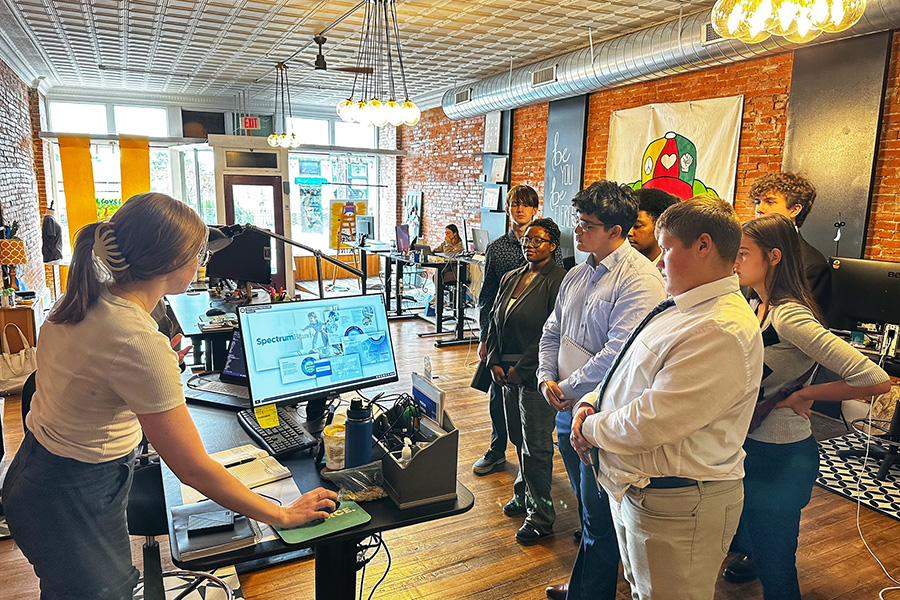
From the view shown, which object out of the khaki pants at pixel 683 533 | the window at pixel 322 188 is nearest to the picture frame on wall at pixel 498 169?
the window at pixel 322 188

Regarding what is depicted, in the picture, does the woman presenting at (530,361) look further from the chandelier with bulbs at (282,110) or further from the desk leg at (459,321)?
the chandelier with bulbs at (282,110)

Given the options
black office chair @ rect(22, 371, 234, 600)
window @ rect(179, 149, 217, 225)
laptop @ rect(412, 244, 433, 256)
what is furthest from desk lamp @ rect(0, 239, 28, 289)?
window @ rect(179, 149, 217, 225)

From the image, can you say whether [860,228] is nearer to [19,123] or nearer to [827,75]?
[827,75]

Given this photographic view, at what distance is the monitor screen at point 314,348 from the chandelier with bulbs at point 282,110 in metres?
6.77

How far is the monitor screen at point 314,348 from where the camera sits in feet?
6.36

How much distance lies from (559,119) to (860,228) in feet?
12.3

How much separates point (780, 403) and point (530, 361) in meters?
1.16

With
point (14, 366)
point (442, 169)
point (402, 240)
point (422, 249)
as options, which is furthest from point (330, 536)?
point (442, 169)

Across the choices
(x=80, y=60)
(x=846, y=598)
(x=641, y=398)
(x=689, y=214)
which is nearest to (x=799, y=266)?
(x=689, y=214)

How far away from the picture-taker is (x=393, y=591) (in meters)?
2.51

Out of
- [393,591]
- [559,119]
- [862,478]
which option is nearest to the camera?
[393,591]

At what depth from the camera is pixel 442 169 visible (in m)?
10.2

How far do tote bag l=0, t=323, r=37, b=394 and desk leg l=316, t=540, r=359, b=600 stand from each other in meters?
4.46

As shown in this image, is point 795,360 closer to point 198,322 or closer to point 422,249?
point 198,322
